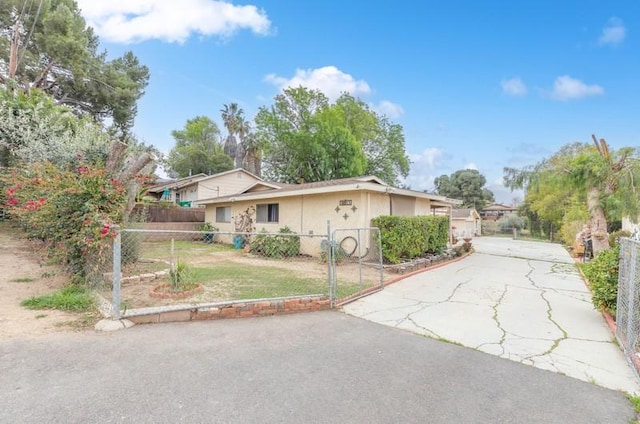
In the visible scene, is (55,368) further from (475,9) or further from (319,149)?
(319,149)

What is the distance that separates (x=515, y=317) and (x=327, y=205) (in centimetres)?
705

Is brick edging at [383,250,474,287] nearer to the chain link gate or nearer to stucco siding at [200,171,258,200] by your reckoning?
the chain link gate

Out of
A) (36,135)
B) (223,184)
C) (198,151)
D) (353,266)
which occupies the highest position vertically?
(198,151)

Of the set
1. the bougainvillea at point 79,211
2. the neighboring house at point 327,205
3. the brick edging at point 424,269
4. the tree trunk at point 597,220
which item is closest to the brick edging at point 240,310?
the bougainvillea at point 79,211

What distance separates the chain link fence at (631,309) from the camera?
347 centimetres

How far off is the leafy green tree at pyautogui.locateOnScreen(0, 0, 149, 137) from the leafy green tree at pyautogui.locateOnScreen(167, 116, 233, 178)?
49.6 ft

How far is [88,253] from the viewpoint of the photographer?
17.5 ft

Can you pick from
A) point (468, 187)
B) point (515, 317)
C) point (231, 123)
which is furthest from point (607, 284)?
point (231, 123)

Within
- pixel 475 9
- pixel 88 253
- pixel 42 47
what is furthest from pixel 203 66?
pixel 88 253

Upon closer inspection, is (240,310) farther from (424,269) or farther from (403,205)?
(403,205)

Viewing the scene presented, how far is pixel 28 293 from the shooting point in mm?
5098

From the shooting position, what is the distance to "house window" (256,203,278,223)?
43.8 feet

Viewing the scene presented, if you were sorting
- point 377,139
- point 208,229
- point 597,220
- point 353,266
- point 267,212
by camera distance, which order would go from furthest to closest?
point 377,139
point 208,229
point 267,212
point 353,266
point 597,220

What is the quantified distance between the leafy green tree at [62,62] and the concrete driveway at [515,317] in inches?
723
